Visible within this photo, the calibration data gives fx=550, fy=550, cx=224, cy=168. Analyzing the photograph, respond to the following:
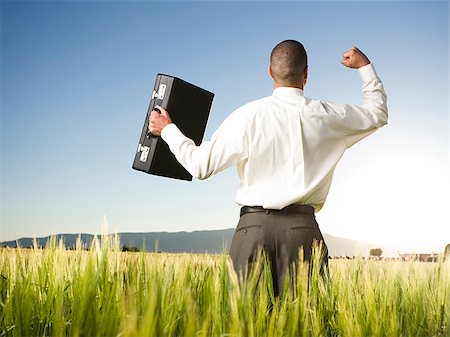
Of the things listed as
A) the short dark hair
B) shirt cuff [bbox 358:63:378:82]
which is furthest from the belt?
shirt cuff [bbox 358:63:378:82]

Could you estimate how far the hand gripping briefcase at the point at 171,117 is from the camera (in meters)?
4.41

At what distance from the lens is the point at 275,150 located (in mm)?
3602

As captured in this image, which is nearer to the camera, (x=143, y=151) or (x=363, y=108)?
(x=363, y=108)

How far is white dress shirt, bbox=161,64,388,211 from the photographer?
11.7 feet

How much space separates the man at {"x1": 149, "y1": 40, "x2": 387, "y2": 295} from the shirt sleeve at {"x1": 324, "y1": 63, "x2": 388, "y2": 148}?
71 millimetres

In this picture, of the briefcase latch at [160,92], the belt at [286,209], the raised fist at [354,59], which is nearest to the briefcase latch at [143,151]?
the briefcase latch at [160,92]

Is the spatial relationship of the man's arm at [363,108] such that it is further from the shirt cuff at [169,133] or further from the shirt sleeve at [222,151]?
the shirt cuff at [169,133]

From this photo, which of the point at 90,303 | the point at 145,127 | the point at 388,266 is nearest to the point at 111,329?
the point at 90,303

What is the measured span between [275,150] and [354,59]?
1283 mm

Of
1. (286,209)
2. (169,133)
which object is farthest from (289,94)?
(169,133)

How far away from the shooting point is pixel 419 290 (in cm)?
388

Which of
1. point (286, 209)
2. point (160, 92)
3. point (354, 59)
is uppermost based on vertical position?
point (354, 59)

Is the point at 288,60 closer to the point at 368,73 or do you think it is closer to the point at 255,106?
the point at 255,106

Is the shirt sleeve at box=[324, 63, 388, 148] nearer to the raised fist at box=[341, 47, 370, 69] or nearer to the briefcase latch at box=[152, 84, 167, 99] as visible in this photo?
the raised fist at box=[341, 47, 370, 69]
